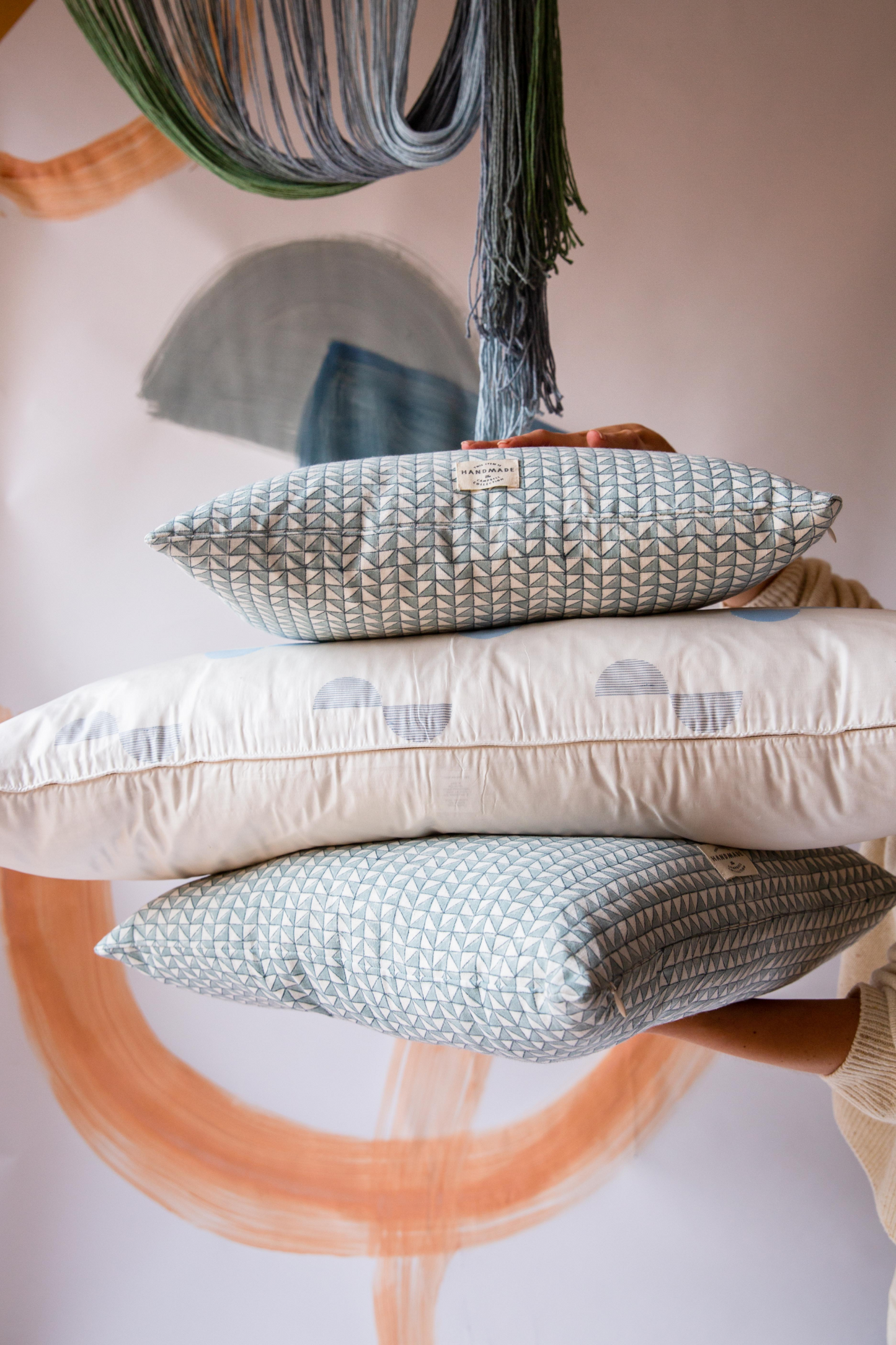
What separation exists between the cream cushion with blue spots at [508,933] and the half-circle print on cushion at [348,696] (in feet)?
0.40

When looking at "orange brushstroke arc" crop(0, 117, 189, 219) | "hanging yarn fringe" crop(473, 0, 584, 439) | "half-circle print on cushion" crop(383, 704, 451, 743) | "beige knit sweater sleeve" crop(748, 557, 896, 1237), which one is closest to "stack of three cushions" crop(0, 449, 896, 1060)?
"half-circle print on cushion" crop(383, 704, 451, 743)

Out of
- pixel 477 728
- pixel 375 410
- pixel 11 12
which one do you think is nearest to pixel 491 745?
pixel 477 728

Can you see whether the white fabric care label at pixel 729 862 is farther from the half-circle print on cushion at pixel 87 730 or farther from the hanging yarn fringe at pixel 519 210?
the hanging yarn fringe at pixel 519 210

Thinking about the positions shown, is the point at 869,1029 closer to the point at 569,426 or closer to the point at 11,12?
the point at 569,426

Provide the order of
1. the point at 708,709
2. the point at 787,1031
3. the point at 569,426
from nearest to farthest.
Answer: the point at 708,709 → the point at 787,1031 → the point at 569,426

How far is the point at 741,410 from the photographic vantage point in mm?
1146

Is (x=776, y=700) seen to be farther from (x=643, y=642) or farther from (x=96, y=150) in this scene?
(x=96, y=150)

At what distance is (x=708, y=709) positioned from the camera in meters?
0.59

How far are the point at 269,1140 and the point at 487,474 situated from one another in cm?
110

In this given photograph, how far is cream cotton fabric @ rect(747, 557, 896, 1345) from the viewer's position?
26.9 inches

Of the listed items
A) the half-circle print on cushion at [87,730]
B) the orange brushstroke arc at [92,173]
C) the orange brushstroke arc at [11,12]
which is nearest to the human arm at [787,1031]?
the half-circle print on cushion at [87,730]

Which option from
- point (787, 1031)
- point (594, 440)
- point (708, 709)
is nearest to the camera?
point (708, 709)

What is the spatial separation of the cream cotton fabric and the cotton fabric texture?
184mm

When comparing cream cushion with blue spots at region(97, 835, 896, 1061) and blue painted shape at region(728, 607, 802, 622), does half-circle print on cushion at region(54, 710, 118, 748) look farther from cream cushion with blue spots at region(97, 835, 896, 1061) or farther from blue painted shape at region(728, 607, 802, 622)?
blue painted shape at region(728, 607, 802, 622)
